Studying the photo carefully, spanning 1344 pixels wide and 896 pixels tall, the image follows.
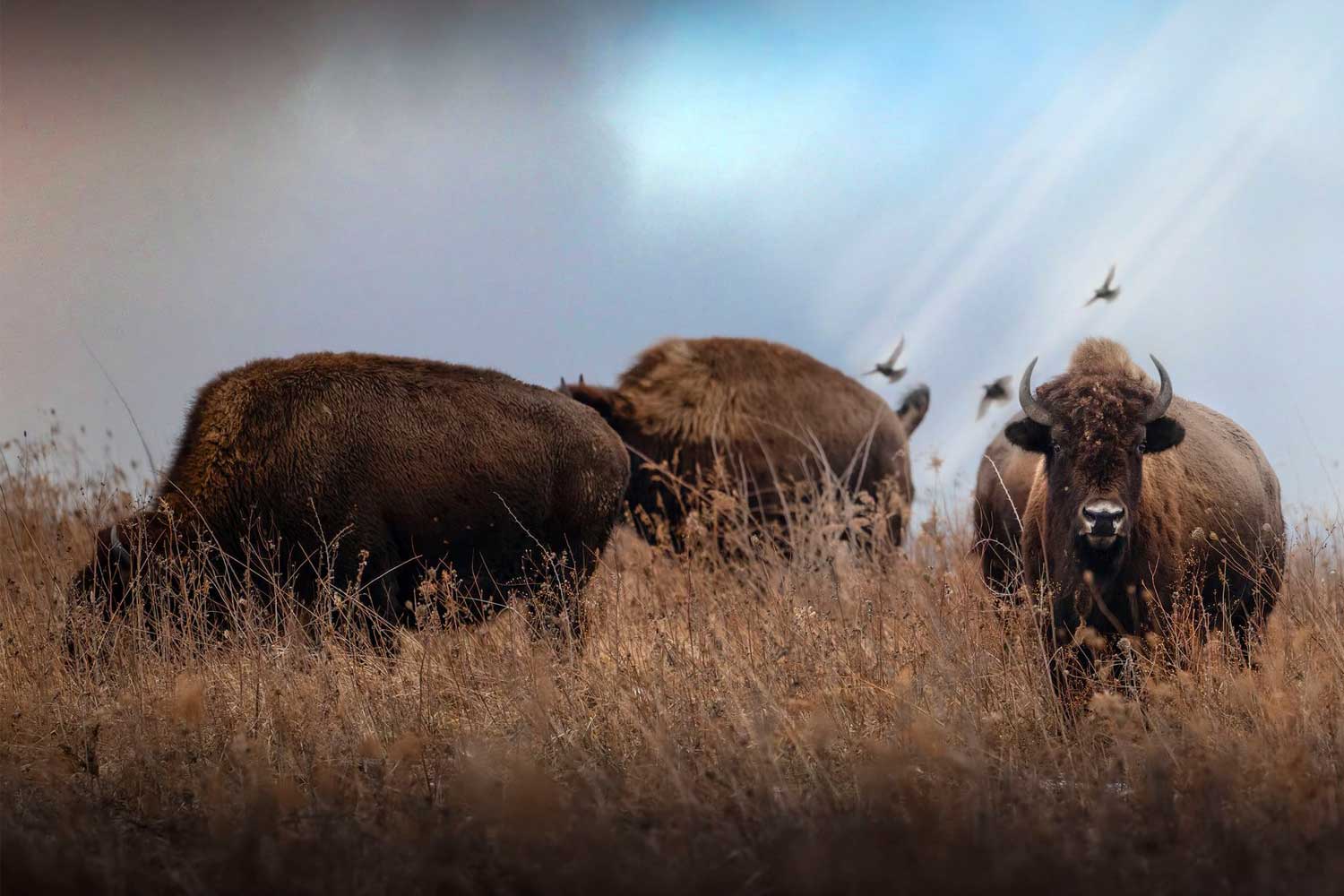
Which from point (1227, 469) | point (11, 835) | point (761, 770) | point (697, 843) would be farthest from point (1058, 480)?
point (11, 835)

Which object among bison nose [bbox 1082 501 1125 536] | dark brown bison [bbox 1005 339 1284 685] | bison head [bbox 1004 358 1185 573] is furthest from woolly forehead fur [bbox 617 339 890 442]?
bison nose [bbox 1082 501 1125 536]

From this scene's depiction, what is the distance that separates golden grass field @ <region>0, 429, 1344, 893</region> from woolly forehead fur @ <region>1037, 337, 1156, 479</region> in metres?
0.81

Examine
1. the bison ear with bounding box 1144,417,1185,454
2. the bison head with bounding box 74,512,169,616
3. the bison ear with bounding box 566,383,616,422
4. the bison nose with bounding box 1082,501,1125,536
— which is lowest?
the bison head with bounding box 74,512,169,616

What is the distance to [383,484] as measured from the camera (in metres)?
7.33

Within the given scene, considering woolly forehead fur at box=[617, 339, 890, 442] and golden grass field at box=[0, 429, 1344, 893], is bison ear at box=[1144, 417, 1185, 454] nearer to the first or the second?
golden grass field at box=[0, 429, 1344, 893]

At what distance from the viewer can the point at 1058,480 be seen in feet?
19.3

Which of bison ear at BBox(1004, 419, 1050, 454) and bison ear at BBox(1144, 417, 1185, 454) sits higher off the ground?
bison ear at BBox(1144, 417, 1185, 454)

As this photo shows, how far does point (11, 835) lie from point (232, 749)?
40.2 inches

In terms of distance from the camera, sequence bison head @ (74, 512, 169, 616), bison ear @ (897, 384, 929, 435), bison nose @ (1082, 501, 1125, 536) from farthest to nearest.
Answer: bison ear @ (897, 384, 929, 435) → bison head @ (74, 512, 169, 616) → bison nose @ (1082, 501, 1125, 536)

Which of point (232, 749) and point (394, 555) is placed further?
point (394, 555)

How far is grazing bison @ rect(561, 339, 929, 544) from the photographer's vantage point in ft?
36.2

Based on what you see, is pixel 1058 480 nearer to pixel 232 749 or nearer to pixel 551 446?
pixel 551 446

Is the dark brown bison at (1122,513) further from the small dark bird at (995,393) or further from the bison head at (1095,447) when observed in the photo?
the small dark bird at (995,393)

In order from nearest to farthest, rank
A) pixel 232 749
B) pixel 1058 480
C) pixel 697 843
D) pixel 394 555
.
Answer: pixel 697 843, pixel 232 749, pixel 1058 480, pixel 394 555
